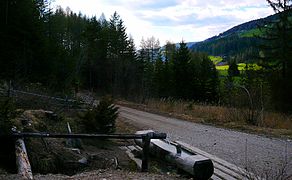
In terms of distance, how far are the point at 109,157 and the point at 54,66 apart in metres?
25.4

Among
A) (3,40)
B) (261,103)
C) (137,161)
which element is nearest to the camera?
(137,161)

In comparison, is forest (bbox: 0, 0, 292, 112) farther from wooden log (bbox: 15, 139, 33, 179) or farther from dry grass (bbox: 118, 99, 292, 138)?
wooden log (bbox: 15, 139, 33, 179)

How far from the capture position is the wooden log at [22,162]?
5984 mm

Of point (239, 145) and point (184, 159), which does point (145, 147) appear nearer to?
point (184, 159)

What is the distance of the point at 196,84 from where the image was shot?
5275 centimetres

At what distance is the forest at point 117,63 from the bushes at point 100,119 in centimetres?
445

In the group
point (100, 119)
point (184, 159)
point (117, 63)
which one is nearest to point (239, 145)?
point (100, 119)

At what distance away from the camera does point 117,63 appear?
48.5 metres

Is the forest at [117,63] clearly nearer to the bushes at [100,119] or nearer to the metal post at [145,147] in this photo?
the bushes at [100,119]

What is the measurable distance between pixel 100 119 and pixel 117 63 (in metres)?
37.4

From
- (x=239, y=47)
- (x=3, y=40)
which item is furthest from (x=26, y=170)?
(x=239, y=47)

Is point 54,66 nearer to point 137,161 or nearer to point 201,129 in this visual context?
point 201,129

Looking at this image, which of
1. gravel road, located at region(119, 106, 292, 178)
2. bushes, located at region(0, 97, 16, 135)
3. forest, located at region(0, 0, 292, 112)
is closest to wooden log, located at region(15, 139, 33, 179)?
bushes, located at region(0, 97, 16, 135)

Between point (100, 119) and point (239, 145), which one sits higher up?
point (100, 119)
